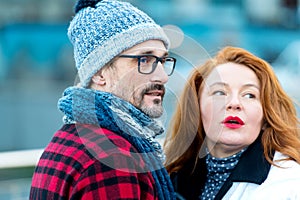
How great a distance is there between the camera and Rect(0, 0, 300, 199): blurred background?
34.3 ft

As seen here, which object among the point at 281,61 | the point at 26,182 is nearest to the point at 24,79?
the point at 281,61

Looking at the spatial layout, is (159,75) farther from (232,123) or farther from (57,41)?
(57,41)

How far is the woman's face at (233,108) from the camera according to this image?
2189 millimetres

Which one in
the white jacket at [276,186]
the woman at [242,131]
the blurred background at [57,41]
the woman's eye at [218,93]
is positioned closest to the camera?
the white jacket at [276,186]

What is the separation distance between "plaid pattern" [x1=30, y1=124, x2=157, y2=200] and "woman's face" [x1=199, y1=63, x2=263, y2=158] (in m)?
0.56

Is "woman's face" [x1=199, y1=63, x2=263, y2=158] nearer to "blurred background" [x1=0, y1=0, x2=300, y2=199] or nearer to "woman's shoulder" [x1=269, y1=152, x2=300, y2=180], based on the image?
"woman's shoulder" [x1=269, y1=152, x2=300, y2=180]

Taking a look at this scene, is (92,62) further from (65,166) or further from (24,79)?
(24,79)

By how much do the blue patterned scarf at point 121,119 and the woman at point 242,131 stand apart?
45 cm

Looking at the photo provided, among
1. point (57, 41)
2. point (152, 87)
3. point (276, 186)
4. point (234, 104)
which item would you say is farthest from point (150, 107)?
point (57, 41)

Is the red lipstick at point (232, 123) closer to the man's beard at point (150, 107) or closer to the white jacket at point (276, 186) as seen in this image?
the white jacket at point (276, 186)

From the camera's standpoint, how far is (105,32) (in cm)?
184

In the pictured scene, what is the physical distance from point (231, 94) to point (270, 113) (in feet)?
0.57

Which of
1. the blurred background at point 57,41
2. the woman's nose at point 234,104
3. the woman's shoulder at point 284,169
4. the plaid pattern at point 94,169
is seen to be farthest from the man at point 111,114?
the blurred background at point 57,41

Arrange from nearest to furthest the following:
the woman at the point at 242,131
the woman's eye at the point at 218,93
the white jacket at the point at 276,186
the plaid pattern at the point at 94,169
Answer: the plaid pattern at the point at 94,169
the white jacket at the point at 276,186
the woman at the point at 242,131
the woman's eye at the point at 218,93
